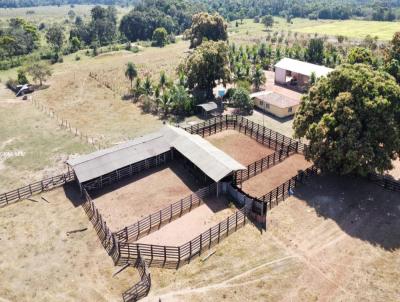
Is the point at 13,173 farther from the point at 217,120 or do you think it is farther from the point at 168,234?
the point at 217,120

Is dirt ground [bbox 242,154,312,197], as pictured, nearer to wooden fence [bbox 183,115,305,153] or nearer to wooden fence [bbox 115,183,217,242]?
wooden fence [bbox 183,115,305,153]

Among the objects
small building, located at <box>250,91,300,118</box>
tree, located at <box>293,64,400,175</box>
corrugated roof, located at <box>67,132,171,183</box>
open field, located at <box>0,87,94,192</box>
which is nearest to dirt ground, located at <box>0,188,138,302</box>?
corrugated roof, located at <box>67,132,171,183</box>

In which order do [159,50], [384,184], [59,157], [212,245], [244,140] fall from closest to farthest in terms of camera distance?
A: [212,245]
[384,184]
[59,157]
[244,140]
[159,50]

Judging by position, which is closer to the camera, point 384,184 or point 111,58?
point 384,184

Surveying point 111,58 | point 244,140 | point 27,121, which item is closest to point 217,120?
point 244,140

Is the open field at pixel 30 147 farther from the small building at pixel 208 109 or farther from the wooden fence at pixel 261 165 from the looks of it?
the wooden fence at pixel 261 165

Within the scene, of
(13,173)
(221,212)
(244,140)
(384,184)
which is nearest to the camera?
(221,212)

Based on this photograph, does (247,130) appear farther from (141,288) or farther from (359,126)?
(141,288)
